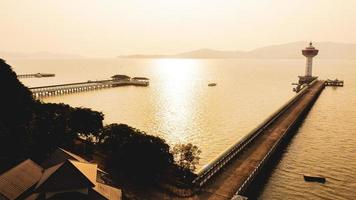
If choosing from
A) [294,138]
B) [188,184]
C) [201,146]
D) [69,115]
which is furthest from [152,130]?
[188,184]

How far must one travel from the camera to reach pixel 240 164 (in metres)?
36.9

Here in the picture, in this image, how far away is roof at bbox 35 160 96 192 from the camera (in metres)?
24.0

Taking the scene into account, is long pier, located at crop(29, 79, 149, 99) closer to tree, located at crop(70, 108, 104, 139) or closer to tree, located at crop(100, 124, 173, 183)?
tree, located at crop(70, 108, 104, 139)

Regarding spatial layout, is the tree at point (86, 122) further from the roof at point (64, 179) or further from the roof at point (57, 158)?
the roof at point (64, 179)

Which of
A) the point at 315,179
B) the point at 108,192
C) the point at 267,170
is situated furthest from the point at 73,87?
the point at 315,179

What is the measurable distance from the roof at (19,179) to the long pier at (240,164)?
14486mm

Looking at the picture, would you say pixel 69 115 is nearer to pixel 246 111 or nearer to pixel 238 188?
pixel 238 188

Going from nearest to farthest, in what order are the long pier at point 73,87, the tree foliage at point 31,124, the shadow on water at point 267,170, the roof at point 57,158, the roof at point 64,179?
1. the roof at point 64,179
2. the roof at point 57,158
3. the shadow on water at point 267,170
4. the tree foliage at point 31,124
5. the long pier at point 73,87

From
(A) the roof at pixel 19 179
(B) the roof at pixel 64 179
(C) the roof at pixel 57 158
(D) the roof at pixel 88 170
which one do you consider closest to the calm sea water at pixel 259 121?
(C) the roof at pixel 57 158

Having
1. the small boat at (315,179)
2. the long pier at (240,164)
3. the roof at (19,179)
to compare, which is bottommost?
the small boat at (315,179)

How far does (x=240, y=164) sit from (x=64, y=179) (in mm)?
20396

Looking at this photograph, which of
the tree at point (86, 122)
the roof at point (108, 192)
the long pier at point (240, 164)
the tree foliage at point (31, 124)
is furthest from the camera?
the tree at point (86, 122)

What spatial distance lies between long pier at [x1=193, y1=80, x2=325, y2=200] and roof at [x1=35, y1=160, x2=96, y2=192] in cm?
1030

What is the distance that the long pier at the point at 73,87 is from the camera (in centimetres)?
10281
